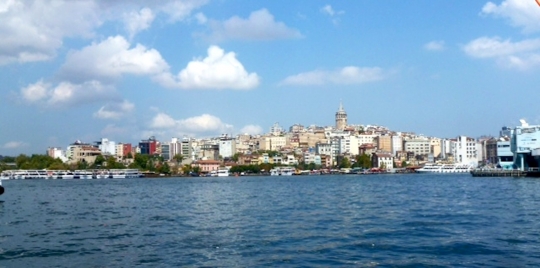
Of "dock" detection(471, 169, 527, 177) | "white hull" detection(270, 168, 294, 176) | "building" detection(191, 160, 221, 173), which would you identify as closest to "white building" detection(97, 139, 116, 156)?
"building" detection(191, 160, 221, 173)

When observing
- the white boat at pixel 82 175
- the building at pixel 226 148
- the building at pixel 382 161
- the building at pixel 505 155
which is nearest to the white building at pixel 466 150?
the building at pixel 382 161

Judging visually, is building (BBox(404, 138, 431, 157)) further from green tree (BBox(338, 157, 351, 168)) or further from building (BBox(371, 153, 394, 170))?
green tree (BBox(338, 157, 351, 168))

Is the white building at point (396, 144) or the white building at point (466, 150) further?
the white building at point (396, 144)

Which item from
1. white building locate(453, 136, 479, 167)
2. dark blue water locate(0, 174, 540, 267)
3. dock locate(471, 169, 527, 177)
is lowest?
dark blue water locate(0, 174, 540, 267)

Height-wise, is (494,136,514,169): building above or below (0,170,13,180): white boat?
above

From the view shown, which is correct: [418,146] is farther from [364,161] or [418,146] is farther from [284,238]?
[284,238]

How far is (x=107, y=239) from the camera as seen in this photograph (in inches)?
720

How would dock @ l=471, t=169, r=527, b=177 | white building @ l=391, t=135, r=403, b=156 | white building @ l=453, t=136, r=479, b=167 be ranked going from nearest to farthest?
dock @ l=471, t=169, r=527, b=177 → white building @ l=453, t=136, r=479, b=167 → white building @ l=391, t=135, r=403, b=156

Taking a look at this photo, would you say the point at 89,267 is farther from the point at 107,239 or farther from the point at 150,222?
the point at 150,222

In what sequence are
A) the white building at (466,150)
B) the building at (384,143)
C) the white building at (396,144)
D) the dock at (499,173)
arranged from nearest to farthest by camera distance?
the dock at (499,173), the white building at (466,150), the white building at (396,144), the building at (384,143)

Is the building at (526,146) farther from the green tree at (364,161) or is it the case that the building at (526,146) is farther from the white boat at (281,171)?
the green tree at (364,161)

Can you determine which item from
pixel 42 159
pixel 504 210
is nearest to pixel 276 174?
pixel 42 159

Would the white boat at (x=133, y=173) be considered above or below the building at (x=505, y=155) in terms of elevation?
below

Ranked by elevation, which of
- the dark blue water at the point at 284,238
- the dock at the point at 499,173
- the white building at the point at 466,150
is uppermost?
the white building at the point at 466,150
